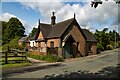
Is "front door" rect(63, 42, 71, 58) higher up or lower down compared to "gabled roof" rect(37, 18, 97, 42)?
lower down

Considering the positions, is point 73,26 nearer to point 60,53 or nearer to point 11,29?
point 60,53

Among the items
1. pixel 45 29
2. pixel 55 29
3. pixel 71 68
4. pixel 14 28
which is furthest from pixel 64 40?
pixel 14 28

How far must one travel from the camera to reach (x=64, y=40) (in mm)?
29766

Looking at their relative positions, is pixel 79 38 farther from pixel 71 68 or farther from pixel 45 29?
pixel 71 68

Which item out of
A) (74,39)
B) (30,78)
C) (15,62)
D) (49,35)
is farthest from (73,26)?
(30,78)

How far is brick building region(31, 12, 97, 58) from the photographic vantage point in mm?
29759

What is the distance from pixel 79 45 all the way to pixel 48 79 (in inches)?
808

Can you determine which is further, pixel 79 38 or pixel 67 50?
pixel 79 38

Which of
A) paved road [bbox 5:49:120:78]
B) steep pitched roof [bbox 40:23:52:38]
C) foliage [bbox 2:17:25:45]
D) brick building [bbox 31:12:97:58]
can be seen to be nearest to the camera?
paved road [bbox 5:49:120:78]

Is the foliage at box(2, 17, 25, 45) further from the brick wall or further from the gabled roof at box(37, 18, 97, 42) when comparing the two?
the brick wall

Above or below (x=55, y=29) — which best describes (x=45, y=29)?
above

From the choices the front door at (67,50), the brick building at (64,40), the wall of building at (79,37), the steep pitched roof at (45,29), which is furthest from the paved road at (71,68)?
the steep pitched roof at (45,29)

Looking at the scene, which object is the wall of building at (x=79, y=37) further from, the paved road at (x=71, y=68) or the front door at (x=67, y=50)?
the paved road at (x=71, y=68)

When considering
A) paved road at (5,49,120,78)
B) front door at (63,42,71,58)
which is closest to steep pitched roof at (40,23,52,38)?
front door at (63,42,71,58)
